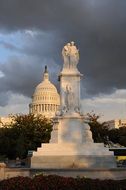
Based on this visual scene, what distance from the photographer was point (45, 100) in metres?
168

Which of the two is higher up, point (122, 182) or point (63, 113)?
point (63, 113)

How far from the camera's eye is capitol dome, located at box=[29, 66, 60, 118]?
16601 cm

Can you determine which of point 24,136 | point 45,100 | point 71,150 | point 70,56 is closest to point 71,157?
point 71,150

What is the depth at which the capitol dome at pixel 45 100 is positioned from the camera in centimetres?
16601

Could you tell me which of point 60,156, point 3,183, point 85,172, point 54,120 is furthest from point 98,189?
point 54,120

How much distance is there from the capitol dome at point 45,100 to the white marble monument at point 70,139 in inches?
4798

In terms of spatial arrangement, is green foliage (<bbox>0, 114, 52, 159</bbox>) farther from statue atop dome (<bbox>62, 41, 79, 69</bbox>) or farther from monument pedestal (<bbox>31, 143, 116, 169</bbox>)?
monument pedestal (<bbox>31, 143, 116, 169</bbox>)

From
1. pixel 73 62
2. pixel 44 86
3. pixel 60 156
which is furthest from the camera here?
pixel 44 86

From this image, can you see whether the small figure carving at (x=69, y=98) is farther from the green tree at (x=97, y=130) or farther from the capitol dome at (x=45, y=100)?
the capitol dome at (x=45, y=100)

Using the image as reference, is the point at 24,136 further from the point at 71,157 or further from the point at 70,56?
the point at 71,157

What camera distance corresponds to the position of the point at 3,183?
1828 centimetres

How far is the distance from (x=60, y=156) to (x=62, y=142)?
2.42 meters

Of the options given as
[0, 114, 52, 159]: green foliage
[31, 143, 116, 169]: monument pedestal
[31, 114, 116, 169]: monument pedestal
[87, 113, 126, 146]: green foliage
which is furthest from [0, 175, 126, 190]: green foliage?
[0, 114, 52, 159]: green foliage

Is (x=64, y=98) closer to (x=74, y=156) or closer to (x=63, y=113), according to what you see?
(x=63, y=113)
